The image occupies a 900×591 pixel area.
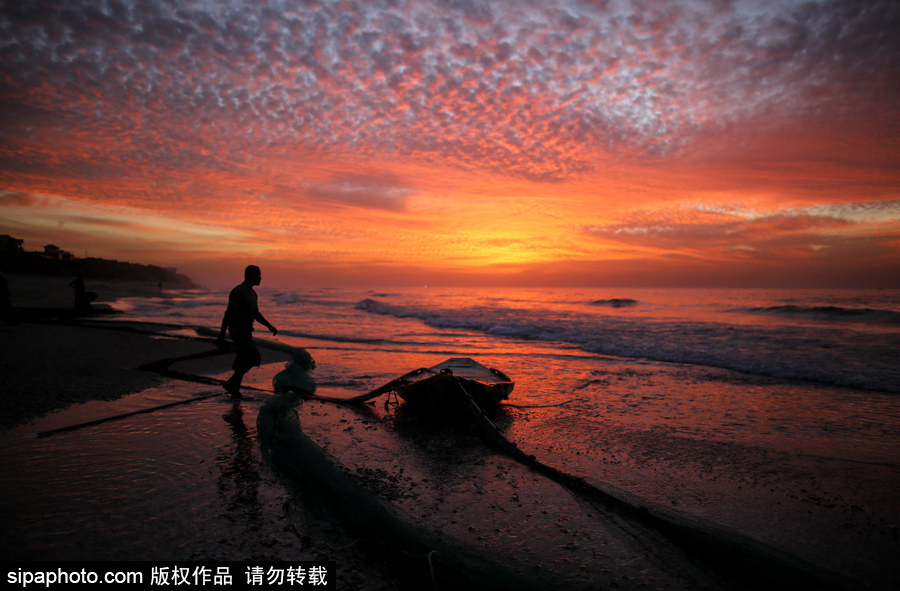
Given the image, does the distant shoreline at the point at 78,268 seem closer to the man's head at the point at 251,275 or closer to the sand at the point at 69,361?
the sand at the point at 69,361

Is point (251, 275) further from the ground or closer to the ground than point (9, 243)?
closer to the ground

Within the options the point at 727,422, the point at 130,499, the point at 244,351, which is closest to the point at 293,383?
the point at 244,351

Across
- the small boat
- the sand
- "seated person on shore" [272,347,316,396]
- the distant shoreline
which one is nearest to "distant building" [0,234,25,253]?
the distant shoreline

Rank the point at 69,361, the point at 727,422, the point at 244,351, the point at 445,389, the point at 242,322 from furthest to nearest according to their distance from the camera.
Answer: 1. the point at 69,361
2. the point at 244,351
3. the point at 242,322
4. the point at 727,422
5. the point at 445,389

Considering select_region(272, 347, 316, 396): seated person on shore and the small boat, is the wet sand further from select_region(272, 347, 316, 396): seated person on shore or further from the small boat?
the small boat

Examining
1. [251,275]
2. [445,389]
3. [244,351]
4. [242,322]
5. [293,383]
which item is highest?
[251,275]

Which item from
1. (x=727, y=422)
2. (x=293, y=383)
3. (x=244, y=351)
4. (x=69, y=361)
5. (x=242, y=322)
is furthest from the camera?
(x=69, y=361)

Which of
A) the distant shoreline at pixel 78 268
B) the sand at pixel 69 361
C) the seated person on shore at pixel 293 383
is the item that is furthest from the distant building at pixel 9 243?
the seated person on shore at pixel 293 383

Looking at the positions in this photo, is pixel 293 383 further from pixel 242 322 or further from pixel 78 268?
pixel 78 268

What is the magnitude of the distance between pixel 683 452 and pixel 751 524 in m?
1.78

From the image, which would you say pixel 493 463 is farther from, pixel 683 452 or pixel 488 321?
pixel 488 321

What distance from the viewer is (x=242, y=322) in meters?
6.91

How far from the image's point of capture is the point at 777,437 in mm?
6012

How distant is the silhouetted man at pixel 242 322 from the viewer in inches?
267
